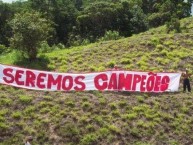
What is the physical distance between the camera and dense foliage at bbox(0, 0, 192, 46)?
53.6 metres

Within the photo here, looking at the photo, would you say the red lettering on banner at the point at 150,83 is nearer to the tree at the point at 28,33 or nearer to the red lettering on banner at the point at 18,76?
the red lettering on banner at the point at 18,76

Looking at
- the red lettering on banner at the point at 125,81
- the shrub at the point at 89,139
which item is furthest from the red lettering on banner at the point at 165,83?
the shrub at the point at 89,139

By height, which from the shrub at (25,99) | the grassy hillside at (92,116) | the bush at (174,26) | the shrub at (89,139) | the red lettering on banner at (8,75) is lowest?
the shrub at (89,139)

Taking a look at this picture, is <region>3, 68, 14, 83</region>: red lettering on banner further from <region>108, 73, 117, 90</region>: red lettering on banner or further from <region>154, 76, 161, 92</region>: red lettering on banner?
<region>154, 76, 161, 92</region>: red lettering on banner

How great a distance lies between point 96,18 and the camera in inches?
2194

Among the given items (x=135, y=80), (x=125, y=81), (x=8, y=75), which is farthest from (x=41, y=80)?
(x=135, y=80)

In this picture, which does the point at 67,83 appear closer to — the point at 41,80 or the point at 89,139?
the point at 41,80

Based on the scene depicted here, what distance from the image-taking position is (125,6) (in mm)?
56531

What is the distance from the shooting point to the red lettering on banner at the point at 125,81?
2131cm

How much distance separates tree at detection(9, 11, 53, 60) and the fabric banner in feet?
11.8

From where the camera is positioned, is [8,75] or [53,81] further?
[53,81]

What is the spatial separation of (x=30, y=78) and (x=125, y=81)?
4884mm

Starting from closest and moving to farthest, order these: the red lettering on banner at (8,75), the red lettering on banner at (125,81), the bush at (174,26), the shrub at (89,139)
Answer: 1. the shrub at (89,139)
2. the red lettering on banner at (8,75)
3. the red lettering on banner at (125,81)
4. the bush at (174,26)

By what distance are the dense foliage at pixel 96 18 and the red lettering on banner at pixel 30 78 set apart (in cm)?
3167
